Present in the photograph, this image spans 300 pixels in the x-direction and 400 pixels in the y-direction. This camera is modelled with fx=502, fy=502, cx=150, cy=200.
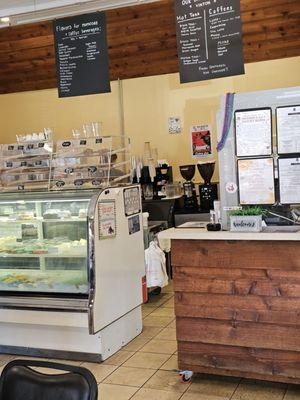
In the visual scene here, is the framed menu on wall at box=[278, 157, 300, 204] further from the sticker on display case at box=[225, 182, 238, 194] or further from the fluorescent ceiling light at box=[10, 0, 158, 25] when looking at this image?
the fluorescent ceiling light at box=[10, 0, 158, 25]

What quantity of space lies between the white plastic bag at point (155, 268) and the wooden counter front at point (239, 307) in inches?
78.7

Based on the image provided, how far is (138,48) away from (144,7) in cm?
58

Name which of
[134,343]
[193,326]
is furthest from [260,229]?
[134,343]

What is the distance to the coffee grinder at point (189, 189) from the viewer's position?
6969mm

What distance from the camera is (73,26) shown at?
529 centimetres

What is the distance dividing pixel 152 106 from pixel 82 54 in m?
2.48

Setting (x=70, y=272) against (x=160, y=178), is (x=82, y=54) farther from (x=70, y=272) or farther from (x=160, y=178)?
(x=160, y=178)

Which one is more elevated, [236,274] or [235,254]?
[235,254]

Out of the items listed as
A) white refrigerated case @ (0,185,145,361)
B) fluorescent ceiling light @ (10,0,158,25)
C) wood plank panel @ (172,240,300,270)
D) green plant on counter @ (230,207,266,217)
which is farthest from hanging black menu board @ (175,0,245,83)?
wood plank panel @ (172,240,300,270)

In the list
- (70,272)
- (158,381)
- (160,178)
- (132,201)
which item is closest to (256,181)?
(132,201)

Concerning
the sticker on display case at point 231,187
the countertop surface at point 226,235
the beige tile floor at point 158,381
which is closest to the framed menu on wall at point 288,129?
the sticker on display case at point 231,187

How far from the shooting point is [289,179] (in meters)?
3.55

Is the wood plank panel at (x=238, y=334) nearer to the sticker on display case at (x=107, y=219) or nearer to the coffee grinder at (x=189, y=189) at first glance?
the sticker on display case at (x=107, y=219)

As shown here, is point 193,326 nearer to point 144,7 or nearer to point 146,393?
point 146,393
